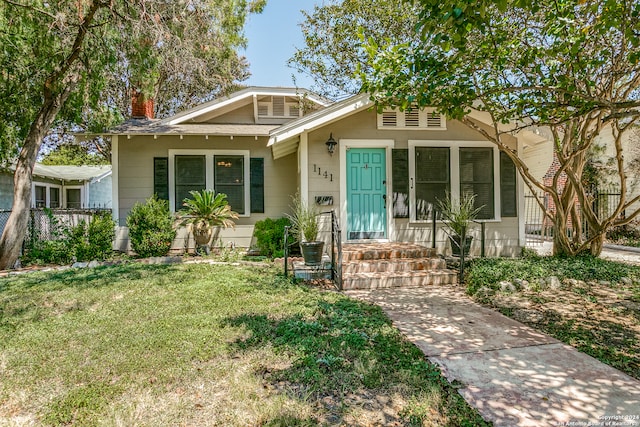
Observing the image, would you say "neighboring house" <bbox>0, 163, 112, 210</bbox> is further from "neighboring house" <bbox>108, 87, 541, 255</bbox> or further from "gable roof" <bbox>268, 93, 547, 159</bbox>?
"gable roof" <bbox>268, 93, 547, 159</bbox>

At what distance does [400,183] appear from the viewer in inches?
290

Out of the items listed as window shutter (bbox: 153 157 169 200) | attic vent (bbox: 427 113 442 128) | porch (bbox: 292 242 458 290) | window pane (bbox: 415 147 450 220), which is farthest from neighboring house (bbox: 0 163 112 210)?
attic vent (bbox: 427 113 442 128)

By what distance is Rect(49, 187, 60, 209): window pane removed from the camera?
52.2 ft

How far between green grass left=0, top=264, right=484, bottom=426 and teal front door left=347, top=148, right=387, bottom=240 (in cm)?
271

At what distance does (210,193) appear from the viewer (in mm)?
7930

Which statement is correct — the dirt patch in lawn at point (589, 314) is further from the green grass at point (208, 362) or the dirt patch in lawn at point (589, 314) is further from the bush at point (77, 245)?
the bush at point (77, 245)

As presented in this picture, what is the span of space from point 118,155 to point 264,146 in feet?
11.1

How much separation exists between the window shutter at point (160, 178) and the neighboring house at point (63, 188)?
6.06 metres

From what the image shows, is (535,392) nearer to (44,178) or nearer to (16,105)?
(16,105)

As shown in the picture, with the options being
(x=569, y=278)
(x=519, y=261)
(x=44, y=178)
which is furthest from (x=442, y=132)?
(x=44, y=178)

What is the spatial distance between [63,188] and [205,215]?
12785 millimetres

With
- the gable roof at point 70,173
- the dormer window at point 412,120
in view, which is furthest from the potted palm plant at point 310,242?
the gable roof at point 70,173

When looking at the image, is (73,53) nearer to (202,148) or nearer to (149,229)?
(202,148)

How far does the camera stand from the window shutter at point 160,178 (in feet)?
27.6
